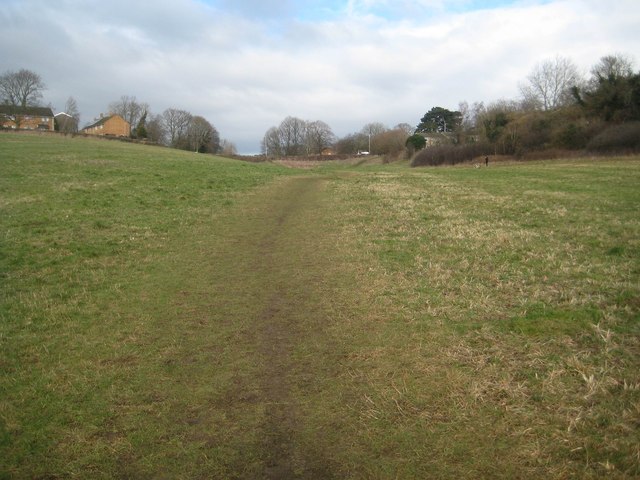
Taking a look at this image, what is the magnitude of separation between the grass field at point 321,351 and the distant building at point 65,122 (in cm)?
9554

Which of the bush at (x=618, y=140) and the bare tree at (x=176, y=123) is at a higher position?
the bare tree at (x=176, y=123)

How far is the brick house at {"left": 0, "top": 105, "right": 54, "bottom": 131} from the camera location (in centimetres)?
6575

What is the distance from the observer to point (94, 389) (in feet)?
14.4

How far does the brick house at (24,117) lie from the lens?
6575cm

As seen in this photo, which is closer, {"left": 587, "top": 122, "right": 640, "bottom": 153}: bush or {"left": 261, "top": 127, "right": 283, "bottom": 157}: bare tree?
{"left": 587, "top": 122, "right": 640, "bottom": 153}: bush

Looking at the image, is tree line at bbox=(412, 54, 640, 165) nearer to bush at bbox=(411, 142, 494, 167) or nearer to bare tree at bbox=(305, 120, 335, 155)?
bush at bbox=(411, 142, 494, 167)

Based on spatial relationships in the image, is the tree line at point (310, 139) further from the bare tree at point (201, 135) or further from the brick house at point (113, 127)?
the brick house at point (113, 127)

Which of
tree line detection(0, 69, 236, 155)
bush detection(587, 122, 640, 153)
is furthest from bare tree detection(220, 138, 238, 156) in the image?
bush detection(587, 122, 640, 153)

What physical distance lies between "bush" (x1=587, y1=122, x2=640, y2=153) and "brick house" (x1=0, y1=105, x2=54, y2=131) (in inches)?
2498

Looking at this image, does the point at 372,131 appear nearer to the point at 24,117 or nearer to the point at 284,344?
the point at 24,117

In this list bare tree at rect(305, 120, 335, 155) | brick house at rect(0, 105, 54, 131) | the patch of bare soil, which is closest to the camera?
the patch of bare soil

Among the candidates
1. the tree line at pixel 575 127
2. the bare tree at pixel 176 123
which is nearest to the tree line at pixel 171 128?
the bare tree at pixel 176 123

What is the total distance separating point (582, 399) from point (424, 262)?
4.42m

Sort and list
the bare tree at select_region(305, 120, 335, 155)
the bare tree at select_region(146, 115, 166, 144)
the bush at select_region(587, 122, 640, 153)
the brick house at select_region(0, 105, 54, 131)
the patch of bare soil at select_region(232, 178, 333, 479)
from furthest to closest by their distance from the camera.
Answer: the bare tree at select_region(305, 120, 335, 155) < the bare tree at select_region(146, 115, 166, 144) < the brick house at select_region(0, 105, 54, 131) < the bush at select_region(587, 122, 640, 153) < the patch of bare soil at select_region(232, 178, 333, 479)
